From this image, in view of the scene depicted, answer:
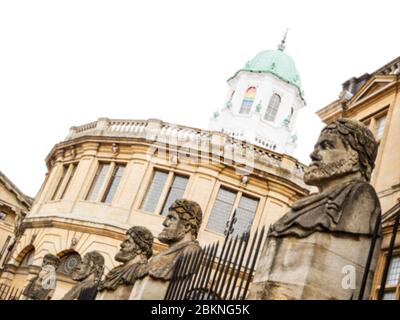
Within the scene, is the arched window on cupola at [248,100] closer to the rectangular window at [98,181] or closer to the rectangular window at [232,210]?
the rectangular window at [98,181]

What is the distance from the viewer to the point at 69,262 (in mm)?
24328

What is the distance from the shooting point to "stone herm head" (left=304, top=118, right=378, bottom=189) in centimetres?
414

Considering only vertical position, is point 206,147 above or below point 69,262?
above

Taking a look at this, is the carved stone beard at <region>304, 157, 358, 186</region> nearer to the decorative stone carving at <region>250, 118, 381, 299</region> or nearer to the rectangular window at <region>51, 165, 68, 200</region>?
the decorative stone carving at <region>250, 118, 381, 299</region>

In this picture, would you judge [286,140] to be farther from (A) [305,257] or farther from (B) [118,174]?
(A) [305,257]

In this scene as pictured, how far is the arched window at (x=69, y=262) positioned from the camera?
78.7 feet

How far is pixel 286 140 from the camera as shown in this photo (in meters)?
55.0

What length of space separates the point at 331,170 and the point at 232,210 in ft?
64.9

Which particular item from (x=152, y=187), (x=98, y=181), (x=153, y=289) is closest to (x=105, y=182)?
(x=98, y=181)

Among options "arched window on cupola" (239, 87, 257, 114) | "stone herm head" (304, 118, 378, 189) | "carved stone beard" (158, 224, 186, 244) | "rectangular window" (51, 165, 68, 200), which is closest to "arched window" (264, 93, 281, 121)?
"arched window on cupola" (239, 87, 257, 114)

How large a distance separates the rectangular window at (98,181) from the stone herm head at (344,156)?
21.6 metres

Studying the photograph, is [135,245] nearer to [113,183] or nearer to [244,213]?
[244,213]

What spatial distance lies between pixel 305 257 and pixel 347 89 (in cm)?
1777

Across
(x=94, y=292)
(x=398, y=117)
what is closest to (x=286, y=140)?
(x=398, y=117)
